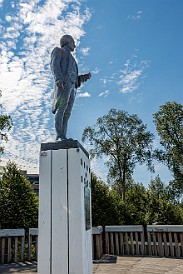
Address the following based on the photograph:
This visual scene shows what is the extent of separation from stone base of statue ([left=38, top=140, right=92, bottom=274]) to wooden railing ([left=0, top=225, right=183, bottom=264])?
2852mm

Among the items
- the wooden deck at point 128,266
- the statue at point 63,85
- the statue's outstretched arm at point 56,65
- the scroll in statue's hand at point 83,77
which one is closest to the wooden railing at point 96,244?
the wooden deck at point 128,266

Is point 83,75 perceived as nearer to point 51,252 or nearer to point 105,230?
point 51,252

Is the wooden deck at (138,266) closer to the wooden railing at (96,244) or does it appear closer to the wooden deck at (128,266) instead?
the wooden deck at (128,266)

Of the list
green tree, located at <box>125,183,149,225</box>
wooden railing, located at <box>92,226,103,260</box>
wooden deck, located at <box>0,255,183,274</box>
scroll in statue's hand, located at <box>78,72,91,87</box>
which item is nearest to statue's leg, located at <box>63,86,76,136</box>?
scroll in statue's hand, located at <box>78,72,91,87</box>

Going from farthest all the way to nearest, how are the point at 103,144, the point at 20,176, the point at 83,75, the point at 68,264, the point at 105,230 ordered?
1. the point at 103,144
2. the point at 20,176
3. the point at 105,230
4. the point at 83,75
5. the point at 68,264

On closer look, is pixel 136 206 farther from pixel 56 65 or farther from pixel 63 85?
pixel 56 65

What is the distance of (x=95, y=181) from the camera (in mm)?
8414


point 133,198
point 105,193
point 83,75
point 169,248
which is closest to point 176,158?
point 133,198

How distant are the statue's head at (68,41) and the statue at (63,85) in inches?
2.8

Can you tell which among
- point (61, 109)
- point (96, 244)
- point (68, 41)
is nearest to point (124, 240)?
point (96, 244)

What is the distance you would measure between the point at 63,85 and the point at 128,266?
11.7ft

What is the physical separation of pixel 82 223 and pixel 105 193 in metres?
5.27

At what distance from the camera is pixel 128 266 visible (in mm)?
5078

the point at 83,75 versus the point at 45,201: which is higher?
the point at 83,75
